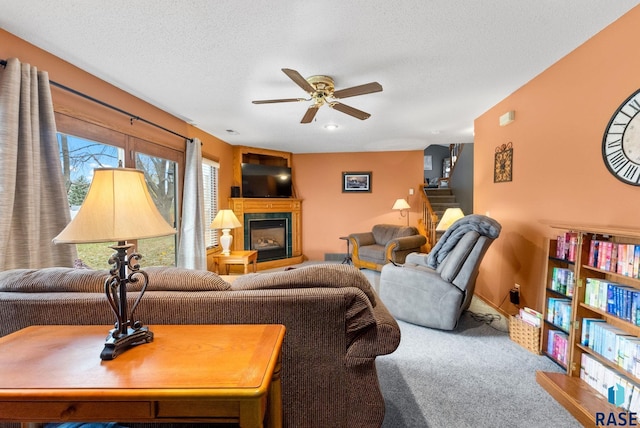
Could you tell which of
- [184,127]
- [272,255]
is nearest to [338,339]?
[184,127]

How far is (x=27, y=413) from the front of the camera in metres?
0.83

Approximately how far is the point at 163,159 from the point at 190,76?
1494 mm

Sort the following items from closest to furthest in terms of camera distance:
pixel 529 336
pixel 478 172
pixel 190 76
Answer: pixel 529 336 < pixel 190 76 < pixel 478 172

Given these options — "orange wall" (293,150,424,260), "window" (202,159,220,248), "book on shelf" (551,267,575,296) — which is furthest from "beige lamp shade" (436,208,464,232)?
"window" (202,159,220,248)

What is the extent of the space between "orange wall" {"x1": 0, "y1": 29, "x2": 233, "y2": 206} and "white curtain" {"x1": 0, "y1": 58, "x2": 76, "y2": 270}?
23cm

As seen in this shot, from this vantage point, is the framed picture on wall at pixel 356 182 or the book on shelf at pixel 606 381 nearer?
the book on shelf at pixel 606 381

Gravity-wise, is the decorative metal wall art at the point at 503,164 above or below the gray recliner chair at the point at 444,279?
above

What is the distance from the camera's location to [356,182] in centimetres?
618

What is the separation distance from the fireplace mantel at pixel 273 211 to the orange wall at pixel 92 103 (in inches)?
66.2

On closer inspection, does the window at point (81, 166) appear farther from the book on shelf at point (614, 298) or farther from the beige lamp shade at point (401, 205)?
the beige lamp shade at point (401, 205)

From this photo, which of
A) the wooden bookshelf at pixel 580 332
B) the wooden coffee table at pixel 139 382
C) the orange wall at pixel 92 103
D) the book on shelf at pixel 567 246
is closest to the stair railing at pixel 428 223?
the book on shelf at pixel 567 246

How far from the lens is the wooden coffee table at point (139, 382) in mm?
806

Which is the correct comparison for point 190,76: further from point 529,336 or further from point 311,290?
point 529,336

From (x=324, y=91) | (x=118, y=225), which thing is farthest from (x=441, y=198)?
(x=118, y=225)
